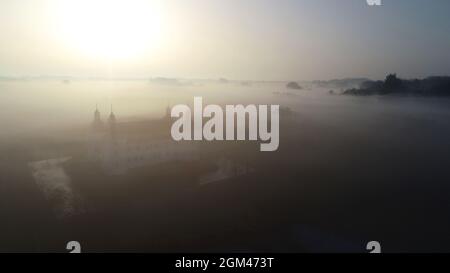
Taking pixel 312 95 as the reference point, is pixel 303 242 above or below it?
below

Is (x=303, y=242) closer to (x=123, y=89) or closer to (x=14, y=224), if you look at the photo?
(x=123, y=89)

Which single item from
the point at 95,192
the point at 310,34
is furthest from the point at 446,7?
the point at 95,192

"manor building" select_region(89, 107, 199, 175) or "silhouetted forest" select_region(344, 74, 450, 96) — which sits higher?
"silhouetted forest" select_region(344, 74, 450, 96)

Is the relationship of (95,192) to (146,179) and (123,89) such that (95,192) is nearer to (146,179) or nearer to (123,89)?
(146,179)

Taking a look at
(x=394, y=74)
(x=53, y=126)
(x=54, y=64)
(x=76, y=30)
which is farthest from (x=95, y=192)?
(x=394, y=74)

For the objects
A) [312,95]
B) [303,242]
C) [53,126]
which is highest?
[312,95]

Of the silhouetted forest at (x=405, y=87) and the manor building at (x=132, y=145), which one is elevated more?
the silhouetted forest at (x=405, y=87)

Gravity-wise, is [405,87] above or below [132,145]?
above

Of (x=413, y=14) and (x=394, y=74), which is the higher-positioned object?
(x=413, y=14)

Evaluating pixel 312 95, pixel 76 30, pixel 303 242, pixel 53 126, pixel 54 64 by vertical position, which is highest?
pixel 76 30
